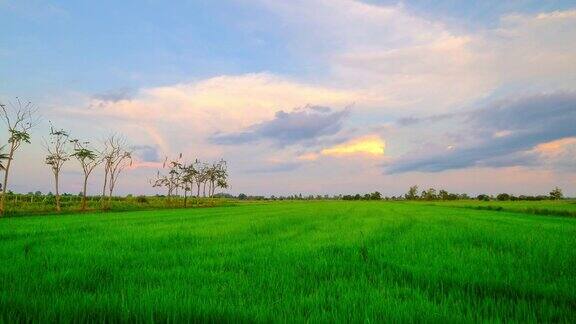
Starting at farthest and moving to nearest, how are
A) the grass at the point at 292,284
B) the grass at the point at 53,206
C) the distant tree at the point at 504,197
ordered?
1. the distant tree at the point at 504,197
2. the grass at the point at 53,206
3. the grass at the point at 292,284

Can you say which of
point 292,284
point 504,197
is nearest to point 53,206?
point 292,284

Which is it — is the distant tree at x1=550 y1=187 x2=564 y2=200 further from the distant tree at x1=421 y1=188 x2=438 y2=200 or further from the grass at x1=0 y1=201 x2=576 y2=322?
the grass at x1=0 y1=201 x2=576 y2=322

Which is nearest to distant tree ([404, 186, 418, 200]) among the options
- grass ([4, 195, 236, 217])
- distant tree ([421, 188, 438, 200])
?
distant tree ([421, 188, 438, 200])

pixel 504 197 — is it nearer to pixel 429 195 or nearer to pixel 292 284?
pixel 429 195

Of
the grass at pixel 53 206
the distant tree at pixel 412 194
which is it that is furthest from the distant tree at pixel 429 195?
the grass at pixel 53 206

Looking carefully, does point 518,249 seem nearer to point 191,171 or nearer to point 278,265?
point 278,265

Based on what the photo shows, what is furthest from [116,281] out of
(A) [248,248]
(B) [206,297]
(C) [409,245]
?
(C) [409,245]

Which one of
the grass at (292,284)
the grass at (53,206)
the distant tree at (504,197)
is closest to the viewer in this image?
the grass at (292,284)

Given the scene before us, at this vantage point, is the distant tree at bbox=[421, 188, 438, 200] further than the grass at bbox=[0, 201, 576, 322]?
Yes

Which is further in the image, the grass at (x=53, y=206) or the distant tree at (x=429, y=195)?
the distant tree at (x=429, y=195)

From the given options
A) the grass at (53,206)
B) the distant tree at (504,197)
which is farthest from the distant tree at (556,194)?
the grass at (53,206)

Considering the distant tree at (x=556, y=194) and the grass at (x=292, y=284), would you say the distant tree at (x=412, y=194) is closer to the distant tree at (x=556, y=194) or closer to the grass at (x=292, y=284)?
the distant tree at (x=556, y=194)

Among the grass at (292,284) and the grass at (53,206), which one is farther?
the grass at (53,206)

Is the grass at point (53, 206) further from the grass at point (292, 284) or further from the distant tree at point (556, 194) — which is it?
the distant tree at point (556, 194)
